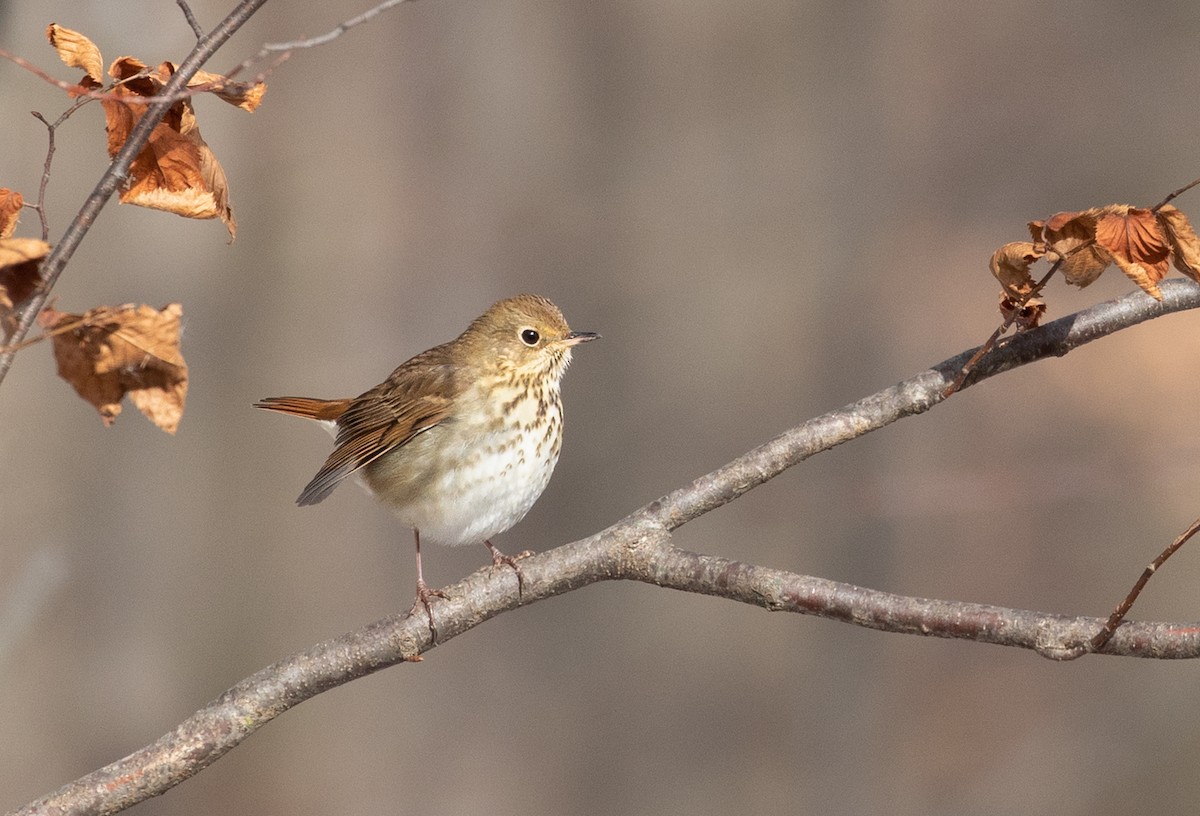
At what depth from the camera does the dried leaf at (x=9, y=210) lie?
165cm

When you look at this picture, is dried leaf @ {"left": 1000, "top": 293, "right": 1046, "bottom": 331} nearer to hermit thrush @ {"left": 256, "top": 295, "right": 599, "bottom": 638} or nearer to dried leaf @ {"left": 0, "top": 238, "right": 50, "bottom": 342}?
dried leaf @ {"left": 0, "top": 238, "right": 50, "bottom": 342}

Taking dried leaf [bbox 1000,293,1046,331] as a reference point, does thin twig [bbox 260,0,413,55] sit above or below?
above

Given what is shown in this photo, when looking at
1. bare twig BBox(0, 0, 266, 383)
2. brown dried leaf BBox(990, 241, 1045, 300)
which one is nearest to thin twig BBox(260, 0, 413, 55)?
bare twig BBox(0, 0, 266, 383)

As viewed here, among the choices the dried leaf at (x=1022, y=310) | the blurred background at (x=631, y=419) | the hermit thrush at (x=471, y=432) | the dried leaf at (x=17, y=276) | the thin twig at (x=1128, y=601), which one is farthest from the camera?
the blurred background at (x=631, y=419)

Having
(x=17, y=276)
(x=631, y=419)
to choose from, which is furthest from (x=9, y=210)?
(x=631, y=419)

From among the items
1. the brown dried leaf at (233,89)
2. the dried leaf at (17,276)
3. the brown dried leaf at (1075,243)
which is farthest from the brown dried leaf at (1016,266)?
the dried leaf at (17,276)

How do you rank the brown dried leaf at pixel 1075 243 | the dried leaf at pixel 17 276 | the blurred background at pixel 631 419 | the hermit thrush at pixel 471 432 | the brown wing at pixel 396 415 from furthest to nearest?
the blurred background at pixel 631 419
the brown wing at pixel 396 415
the hermit thrush at pixel 471 432
the brown dried leaf at pixel 1075 243
the dried leaf at pixel 17 276

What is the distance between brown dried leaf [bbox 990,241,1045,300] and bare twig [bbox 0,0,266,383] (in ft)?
3.49

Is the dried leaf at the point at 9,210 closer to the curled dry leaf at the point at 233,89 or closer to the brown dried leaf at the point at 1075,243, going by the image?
the curled dry leaf at the point at 233,89

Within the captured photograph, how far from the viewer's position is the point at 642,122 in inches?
365

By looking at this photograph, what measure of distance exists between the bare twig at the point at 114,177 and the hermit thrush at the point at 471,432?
1.84 metres

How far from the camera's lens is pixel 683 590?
206 cm

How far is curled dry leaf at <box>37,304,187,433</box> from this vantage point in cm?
146

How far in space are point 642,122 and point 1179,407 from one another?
420 cm
